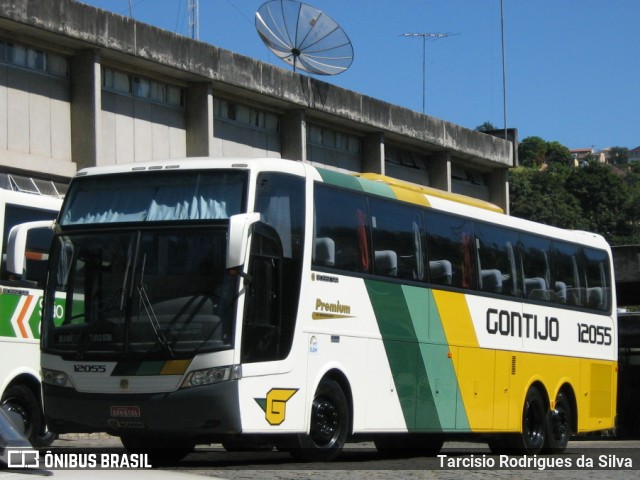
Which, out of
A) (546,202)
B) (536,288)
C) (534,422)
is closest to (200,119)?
(536,288)

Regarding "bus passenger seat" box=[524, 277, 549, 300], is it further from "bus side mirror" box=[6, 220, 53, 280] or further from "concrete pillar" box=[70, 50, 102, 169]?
"concrete pillar" box=[70, 50, 102, 169]

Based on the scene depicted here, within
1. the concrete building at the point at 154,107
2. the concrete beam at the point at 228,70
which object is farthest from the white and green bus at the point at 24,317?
the concrete beam at the point at 228,70

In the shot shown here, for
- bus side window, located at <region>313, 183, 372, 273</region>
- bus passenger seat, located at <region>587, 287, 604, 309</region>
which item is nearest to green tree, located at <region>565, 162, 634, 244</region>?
bus passenger seat, located at <region>587, 287, 604, 309</region>

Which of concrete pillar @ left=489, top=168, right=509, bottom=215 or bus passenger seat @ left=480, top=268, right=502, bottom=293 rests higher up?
concrete pillar @ left=489, top=168, right=509, bottom=215

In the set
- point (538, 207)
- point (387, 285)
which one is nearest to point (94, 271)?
point (387, 285)

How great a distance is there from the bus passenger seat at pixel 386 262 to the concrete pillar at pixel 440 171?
26.2 meters

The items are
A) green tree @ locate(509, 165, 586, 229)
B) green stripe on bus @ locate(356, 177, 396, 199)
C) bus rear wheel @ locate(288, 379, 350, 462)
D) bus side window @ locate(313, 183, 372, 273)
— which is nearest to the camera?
bus rear wheel @ locate(288, 379, 350, 462)

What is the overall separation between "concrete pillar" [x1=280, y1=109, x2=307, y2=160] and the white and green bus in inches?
702

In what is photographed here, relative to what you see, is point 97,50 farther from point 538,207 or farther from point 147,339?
point 538,207

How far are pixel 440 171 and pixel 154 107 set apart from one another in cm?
1418

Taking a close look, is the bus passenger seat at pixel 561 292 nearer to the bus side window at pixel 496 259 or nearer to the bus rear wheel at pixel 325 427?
the bus side window at pixel 496 259

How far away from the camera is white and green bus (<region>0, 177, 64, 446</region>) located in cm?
1630

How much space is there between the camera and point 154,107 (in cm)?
3055

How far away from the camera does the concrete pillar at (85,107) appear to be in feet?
89.5
